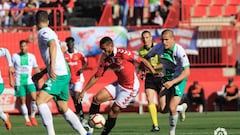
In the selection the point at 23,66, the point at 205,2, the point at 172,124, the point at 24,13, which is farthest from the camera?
the point at 205,2

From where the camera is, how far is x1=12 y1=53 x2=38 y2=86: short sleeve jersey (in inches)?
938

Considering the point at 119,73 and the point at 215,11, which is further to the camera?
the point at 215,11

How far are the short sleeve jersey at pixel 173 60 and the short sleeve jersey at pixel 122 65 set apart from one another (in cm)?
102

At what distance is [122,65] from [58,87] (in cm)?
188

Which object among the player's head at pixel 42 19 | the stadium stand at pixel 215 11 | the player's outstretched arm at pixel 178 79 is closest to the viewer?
the player's head at pixel 42 19

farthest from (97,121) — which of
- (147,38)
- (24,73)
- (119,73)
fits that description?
(24,73)

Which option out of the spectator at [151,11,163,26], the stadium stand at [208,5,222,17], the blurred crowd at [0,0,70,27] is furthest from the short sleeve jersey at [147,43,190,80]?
the stadium stand at [208,5,222,17]

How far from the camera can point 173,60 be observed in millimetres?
16516

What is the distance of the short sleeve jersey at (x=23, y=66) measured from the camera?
78.2 feet

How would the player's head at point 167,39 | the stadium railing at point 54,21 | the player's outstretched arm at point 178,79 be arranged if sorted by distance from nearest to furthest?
the player's outstretched arm at point 178,79
the player's head at point 167,39
the stadium railing at point 54,21

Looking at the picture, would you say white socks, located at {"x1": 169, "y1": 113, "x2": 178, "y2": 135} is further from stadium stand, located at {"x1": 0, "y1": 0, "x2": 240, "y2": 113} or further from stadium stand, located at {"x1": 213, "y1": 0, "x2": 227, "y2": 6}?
stadium stand, located at {"x1": 213, "y1": 0, "x2": 227, "y2": 6}

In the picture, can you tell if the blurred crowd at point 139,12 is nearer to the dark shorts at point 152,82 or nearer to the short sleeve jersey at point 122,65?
the dark shorts at point 152,82

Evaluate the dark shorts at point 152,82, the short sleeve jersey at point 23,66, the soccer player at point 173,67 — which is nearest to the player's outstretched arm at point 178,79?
the soccer player at point 173,67

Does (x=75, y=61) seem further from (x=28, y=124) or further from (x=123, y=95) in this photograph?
(x=123, y=95)
